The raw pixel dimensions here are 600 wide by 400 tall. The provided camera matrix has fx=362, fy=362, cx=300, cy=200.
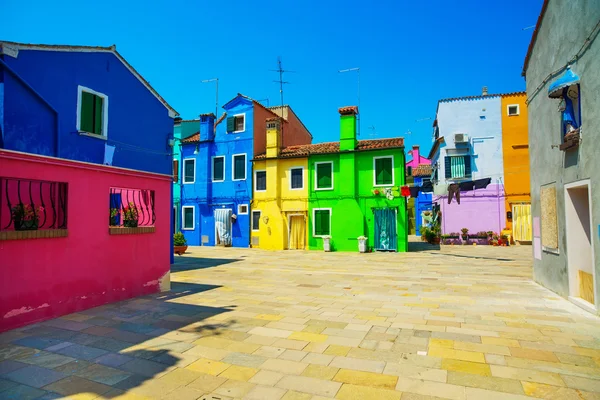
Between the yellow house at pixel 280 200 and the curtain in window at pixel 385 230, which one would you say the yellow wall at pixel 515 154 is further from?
the yellow house at pixel 280 200

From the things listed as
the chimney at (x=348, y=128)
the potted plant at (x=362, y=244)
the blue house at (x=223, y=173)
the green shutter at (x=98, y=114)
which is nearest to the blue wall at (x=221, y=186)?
the blue house at (x=223, y=173)

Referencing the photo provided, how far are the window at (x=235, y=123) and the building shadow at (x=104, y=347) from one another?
1824cm

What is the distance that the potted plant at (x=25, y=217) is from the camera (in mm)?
6035

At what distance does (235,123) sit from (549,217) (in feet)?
64.9

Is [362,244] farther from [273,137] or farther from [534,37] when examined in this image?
[534,37]

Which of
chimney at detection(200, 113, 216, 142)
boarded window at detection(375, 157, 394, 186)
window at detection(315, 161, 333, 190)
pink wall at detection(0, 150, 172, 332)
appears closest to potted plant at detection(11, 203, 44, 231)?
pink wall at detection(0, 150, 172, 332)

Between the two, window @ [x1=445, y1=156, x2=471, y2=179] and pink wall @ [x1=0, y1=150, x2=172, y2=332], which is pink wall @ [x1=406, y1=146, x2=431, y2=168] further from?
pink wall @ [x1=0, y1=150, x2=172, y2=332]

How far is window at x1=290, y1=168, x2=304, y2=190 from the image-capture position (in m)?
22.3

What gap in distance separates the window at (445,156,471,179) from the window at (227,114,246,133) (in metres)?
14.3

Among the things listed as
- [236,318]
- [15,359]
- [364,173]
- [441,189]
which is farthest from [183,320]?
[441,189]

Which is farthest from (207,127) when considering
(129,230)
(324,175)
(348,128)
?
(129,230)

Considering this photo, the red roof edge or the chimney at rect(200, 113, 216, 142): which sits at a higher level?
the chimney at rect(200, 113, 216, 142)

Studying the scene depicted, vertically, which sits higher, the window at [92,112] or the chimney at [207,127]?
the chimney at [207,127]

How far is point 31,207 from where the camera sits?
6250 millimetres
